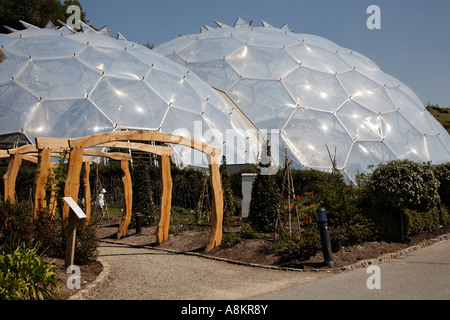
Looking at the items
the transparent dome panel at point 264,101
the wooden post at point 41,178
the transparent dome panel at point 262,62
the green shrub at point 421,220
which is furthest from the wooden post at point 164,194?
the transparent dome panel at point 262,62

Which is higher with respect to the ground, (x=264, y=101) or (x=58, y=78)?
(x=58, y=78)

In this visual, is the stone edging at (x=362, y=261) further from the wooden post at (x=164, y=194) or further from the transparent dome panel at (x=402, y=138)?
the transparent dome panel at (x=402, y=138)

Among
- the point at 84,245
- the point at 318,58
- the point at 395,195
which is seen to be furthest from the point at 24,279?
the point at 318,58

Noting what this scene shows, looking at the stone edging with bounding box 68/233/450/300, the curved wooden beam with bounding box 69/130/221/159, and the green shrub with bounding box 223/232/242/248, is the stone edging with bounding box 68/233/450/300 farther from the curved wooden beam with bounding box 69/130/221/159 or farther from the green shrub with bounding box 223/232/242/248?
the curved wooden beam with bounding box 69/130/221/159

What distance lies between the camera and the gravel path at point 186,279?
653 centimetres

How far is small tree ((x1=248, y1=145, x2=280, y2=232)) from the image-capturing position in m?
11.6

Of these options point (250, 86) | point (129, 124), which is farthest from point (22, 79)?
point (250, 86)

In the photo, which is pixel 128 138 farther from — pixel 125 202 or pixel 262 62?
pixel 262 62

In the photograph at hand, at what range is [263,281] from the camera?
24.2 feet

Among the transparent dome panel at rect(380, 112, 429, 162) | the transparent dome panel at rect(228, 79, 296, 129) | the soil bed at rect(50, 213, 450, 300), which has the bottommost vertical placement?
the soil bed at rect(50, 213, 450, 300)

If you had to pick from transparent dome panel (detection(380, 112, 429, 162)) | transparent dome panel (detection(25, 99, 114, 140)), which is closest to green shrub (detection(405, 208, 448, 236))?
transparent dome panel (detection(380, 112, 429, 162))

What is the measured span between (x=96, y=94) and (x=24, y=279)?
52.6 ft

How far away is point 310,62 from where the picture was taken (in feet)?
88.4

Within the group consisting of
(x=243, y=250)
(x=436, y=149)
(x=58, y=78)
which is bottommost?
(x=243, y=250)
